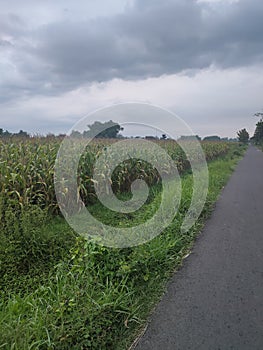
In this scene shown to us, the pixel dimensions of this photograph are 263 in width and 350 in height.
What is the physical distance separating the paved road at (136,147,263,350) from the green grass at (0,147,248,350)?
0.53 ft

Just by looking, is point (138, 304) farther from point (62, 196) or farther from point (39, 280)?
point (62, 196)

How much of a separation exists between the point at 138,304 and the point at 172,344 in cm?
58

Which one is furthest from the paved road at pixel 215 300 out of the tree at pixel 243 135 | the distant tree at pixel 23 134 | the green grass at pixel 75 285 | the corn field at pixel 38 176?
the tree at pixel 243 135

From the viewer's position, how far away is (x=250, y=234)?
454 centimetres

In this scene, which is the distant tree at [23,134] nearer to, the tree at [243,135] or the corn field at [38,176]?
the corn field at [38,176]

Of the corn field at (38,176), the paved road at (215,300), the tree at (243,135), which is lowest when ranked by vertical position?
the paved road at (215,300)

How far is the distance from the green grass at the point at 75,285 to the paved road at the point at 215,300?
16cm

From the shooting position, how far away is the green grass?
2211 mm

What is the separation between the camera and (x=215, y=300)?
2717mm

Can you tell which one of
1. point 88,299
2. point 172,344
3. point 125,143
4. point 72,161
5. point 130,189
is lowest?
point 172,344

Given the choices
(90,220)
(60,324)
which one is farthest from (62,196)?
(60,324)

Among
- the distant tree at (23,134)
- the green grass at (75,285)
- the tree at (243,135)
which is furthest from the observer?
the tree at (243,135)

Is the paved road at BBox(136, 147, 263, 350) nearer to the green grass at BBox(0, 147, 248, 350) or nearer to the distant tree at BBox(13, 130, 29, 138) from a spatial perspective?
the green grass at BBox(0, 147, 248, 350)

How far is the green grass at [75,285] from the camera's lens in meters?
2.21
